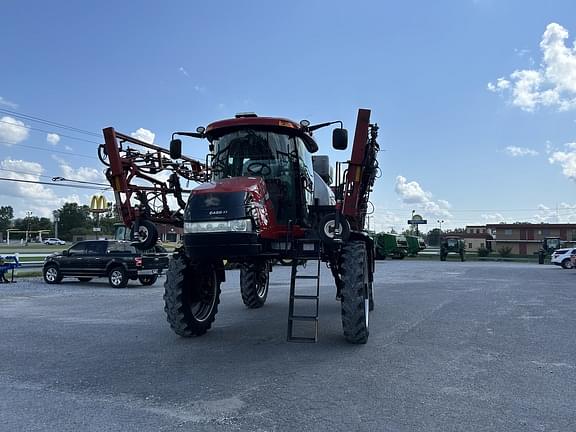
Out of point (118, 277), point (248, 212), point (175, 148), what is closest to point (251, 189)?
point (248, 212)

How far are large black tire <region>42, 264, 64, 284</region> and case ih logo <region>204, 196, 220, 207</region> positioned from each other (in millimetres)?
14747

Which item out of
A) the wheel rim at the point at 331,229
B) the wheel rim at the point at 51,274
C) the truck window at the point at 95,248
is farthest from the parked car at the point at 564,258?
the wheel rim at the point at 331,229

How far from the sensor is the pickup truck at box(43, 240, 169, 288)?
59.4 feet

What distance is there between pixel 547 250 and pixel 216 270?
4767 cm

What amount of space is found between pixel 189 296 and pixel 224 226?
2003 mm

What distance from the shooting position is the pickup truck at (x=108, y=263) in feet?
59.4

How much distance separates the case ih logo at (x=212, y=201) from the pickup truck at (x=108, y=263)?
12171 millimetres

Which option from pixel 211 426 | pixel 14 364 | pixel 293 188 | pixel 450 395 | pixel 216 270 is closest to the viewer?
pixel 211 426

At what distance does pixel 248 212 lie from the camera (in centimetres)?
660

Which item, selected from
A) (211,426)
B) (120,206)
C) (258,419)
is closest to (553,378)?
(258,419)

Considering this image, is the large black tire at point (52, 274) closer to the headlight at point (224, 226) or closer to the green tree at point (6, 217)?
the headlight at point (224, 226)

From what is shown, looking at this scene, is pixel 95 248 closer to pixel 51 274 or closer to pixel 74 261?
pixel 74 261

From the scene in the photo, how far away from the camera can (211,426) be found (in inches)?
169

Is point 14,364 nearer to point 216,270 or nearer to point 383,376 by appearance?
point 216,270
